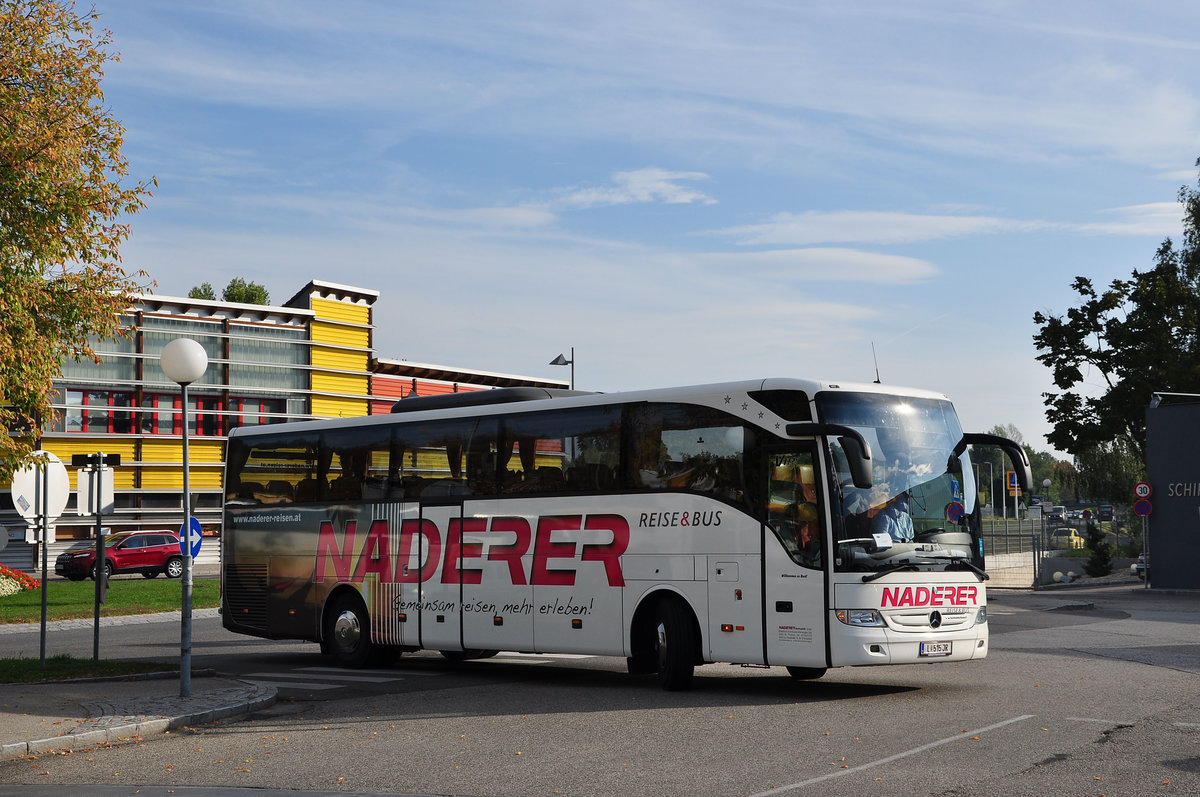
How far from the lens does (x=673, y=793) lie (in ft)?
26.6

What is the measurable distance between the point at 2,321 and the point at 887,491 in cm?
1578

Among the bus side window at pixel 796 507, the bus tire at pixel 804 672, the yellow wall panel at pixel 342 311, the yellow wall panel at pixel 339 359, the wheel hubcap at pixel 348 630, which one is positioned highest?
the yellow wall panel at pixel 342 311

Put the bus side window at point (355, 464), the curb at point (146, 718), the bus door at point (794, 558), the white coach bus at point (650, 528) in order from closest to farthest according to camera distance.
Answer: the curb at point (146, 718), the bus door at point (794, 558), the white coach bus at point (650, 528), the bus side window at point (355, 464)

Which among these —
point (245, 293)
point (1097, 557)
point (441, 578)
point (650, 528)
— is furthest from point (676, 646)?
point (245, 293)

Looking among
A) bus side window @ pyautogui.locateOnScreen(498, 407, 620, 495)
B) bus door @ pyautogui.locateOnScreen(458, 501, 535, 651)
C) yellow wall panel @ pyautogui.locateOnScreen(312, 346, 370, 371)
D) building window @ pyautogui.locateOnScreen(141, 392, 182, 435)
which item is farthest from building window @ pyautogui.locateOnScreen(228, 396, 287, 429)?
bus side window @ pyautogui.locateOnScreen(498, 407, 620, 495)

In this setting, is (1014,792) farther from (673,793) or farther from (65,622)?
(65,622)

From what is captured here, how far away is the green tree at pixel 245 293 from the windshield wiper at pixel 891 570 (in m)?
82.3

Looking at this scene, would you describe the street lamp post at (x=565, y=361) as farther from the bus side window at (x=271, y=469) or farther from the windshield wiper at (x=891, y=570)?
the windshield wiper at (x=891, y=570)

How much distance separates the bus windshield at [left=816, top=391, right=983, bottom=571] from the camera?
1271 cm

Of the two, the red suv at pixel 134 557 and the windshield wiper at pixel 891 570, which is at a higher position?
the windshield wiper at pixel 891 570

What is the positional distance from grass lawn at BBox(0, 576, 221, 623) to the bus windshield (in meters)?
16.3

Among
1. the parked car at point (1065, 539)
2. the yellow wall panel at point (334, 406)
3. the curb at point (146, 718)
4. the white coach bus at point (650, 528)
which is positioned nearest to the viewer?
the curb at point (146, 718)

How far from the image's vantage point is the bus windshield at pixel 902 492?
500 inches

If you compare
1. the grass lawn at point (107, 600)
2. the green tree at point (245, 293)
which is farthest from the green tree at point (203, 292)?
the grass lawn at point (107, 600)
